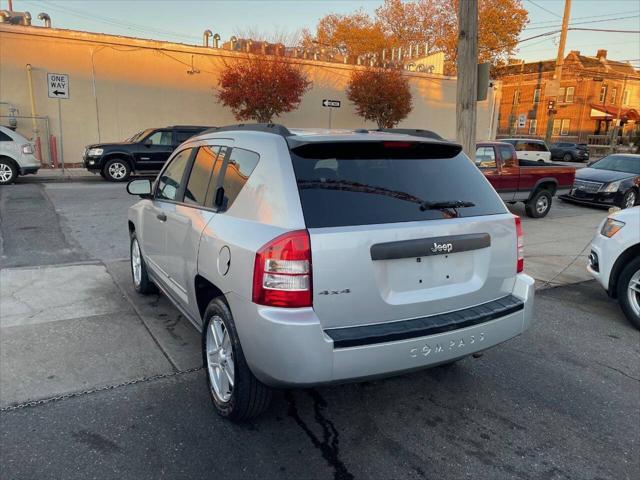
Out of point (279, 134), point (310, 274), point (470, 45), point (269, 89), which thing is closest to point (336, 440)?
point (310, 274)

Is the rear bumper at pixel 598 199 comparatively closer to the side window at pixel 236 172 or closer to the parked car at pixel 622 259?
the parked car at pixel 622 259

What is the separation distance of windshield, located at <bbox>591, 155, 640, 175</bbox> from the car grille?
1.16m

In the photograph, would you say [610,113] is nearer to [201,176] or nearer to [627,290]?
[627,290]

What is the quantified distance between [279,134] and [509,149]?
10.1 metres

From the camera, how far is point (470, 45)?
277 inches

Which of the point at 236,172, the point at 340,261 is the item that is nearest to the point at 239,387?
the point at 340,261

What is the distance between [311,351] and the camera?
7.89 ft

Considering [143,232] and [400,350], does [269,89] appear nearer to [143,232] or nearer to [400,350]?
[143,232]

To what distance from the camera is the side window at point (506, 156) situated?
11398 millimetres

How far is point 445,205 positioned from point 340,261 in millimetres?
836

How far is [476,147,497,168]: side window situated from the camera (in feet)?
37.0

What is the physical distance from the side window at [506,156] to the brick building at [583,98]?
37.8 metres

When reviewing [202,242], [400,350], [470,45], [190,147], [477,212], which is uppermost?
[470,45]

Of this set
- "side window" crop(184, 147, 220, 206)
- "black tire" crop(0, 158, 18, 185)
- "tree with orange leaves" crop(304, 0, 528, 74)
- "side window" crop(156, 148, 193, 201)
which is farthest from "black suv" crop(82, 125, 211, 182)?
"tree with orange leaves" crop(304, 0, 528, 74)
